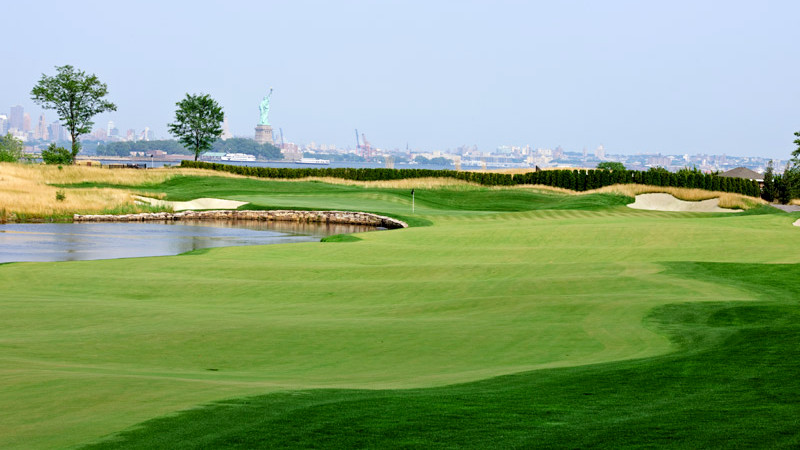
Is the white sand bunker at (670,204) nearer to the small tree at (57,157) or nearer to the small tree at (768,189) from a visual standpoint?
the small tree at (768,189)

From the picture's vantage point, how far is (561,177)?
68.6 meters

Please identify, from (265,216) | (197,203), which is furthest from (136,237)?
(197,203)

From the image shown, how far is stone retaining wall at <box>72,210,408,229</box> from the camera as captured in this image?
47.1 metres

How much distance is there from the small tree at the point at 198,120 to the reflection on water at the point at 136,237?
51.4 metres

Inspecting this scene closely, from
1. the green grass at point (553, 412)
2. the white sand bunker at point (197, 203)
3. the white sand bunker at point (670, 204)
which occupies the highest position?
the green grass at point (553, 412)

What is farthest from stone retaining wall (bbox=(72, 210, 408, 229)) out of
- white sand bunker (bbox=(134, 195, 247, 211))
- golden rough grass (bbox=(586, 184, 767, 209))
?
golden rough grass (bbox=(586, 184, 767, 209))

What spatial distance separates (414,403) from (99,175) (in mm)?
59021

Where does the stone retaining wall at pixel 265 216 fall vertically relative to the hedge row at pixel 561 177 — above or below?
below

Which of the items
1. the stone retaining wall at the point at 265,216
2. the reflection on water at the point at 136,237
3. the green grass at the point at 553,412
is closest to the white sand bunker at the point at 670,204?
the stone retaining wall at the point at 265,216

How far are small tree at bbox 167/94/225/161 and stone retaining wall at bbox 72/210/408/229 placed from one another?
48.7 metres

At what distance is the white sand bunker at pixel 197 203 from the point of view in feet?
172

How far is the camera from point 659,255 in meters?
23.3

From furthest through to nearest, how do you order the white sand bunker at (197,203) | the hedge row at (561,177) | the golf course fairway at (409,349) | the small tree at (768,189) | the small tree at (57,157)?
the small tree at (57,157), the small tree at (768,189), the hedge row at (561,177), the white sand bunker at (197,203), the golf course fairway at (409,349)

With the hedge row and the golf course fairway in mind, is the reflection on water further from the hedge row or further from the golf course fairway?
the hedge row
